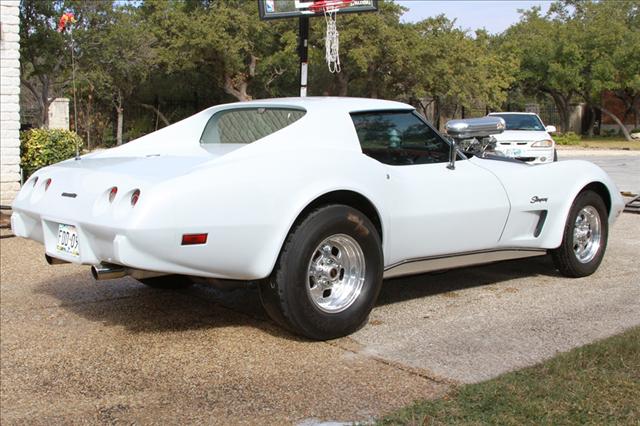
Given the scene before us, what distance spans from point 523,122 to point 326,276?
1417 cm

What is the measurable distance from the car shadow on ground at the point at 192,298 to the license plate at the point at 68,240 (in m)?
0.79

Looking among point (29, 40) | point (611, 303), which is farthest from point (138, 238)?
point (29, 40)

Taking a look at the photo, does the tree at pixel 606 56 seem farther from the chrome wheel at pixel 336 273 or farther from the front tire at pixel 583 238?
the chrome wheel at pixel 336 273

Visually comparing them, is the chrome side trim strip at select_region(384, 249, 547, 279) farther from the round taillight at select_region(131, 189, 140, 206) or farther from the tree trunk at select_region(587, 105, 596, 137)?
the tree trunk at select_region(587, 105, 596, 137)

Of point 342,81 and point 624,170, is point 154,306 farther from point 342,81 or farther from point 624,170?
point 342,81

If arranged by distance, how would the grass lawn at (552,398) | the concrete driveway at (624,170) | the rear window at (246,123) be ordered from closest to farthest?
the grass lawn at (552,398), the rear window at (246,123), the concrete driveway at (624,170)

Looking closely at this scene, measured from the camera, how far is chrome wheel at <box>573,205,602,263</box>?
670cm

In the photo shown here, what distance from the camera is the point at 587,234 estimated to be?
681cm

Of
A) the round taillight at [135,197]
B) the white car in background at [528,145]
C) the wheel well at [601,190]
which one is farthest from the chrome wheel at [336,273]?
the white car in background at [528,145]

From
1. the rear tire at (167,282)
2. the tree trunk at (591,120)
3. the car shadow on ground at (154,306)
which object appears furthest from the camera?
the tree trunk at (591,120)

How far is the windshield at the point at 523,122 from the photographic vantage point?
18.0m

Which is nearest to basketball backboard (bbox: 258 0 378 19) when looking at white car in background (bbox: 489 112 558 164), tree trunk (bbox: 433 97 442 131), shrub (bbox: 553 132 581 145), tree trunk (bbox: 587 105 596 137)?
white car in background (bbox: 489 112 558 164)

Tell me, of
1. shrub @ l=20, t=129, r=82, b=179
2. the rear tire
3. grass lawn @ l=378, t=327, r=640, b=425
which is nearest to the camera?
grass lawn @ l=378, t=327, r=640, b=425

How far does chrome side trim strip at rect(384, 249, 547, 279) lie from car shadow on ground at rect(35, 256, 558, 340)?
1.65 ft
